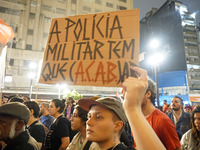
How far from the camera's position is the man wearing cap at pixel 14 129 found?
212cm

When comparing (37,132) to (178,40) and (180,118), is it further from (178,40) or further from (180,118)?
(178,40)

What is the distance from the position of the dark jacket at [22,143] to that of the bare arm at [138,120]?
1.75 meters

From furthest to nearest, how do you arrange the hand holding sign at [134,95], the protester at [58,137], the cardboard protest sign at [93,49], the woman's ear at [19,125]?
the protester at [58,137], the woman's ear at [19,125], the cardboard protest sign at [93,49], the hand holding sign at [134,95]

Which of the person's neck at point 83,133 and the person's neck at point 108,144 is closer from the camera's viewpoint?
the person's neck at point 108,144

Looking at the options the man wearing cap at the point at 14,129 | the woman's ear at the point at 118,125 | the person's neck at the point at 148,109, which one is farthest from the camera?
the person's neck at the point at 148,109

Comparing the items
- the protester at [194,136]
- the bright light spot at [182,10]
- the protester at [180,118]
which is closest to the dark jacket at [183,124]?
the protester at [180,118]

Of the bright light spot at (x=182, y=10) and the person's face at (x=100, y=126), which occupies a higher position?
the bright light spot at (x=182, y=10)

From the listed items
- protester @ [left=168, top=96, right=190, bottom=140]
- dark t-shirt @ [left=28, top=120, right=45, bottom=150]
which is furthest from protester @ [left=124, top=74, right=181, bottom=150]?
protester @ [left=168, top=96, right=190, bottom=140]

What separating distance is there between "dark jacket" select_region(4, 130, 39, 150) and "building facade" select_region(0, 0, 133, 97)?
2502 centimetres

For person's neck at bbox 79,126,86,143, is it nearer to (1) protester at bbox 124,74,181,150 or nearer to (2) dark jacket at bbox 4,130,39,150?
(2) dark jacket at bbox 4,130,39,150

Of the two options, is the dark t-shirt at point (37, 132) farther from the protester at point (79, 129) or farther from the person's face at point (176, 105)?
the person's face at point (176, 105)

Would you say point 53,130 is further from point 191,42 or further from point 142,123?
point 191,42

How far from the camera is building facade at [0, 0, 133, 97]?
26895 mm

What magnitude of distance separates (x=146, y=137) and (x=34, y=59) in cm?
3157
